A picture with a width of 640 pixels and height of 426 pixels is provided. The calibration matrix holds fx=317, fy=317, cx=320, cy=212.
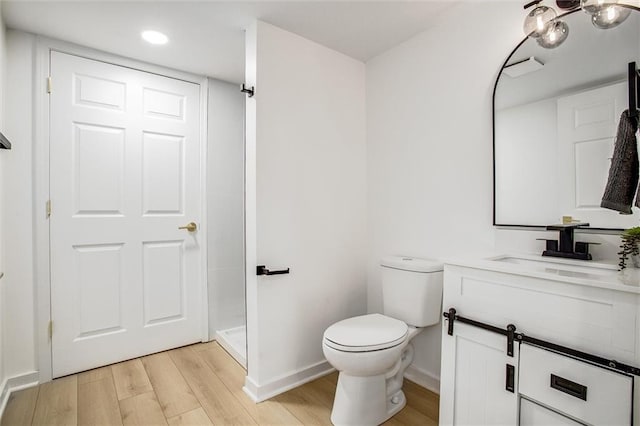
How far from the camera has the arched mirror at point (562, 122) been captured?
1261mm

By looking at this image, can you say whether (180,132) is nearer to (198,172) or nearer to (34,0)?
(198,172)

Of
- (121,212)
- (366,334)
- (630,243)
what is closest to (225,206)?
(121,212)

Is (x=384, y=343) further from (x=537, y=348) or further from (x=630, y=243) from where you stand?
(x=630, y=243)

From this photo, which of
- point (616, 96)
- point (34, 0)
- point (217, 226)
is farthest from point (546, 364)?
point (34, 0)

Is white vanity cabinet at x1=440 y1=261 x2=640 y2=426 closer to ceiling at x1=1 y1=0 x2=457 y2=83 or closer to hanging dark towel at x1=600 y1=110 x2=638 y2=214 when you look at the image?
hanging dark towel at x1=600 y1=110 x2=638 y2=214

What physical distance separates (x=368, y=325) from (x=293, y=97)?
4.68 ft

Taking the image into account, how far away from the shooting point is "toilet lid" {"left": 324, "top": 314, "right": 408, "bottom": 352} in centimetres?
151

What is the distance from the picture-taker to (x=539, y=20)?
53.7 inches

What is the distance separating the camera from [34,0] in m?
1.63

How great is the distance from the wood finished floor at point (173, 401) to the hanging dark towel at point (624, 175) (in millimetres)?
1295

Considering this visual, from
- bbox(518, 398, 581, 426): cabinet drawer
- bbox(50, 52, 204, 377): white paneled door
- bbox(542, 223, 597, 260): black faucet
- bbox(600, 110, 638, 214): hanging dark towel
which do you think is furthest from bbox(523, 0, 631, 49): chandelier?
bbox(50, 52, 204, 377): white paneled door

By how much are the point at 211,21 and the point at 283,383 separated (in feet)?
7.12

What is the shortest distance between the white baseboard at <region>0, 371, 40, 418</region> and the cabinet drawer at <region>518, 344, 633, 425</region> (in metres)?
2.57

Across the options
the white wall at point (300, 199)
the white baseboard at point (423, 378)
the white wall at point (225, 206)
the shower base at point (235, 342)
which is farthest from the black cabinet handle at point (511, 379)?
the white wall at point (225, 206)
